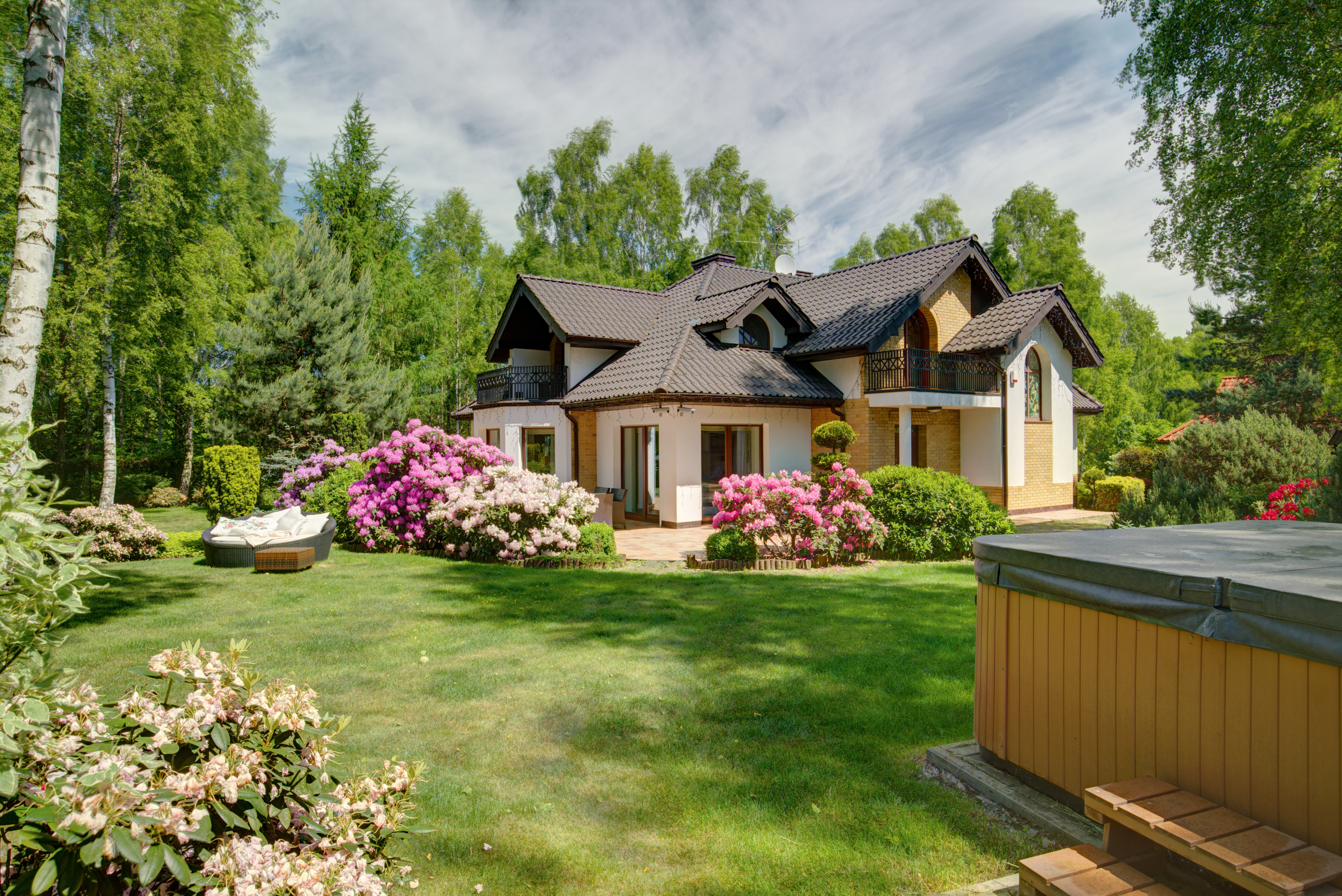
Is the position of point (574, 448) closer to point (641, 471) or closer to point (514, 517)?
point (641, 471)

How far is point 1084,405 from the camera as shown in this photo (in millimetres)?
23750

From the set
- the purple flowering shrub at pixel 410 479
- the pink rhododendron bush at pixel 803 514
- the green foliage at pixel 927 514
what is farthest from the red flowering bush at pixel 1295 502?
the purple flowering shrub at pixel 410 479

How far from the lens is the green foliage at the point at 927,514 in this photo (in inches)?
465

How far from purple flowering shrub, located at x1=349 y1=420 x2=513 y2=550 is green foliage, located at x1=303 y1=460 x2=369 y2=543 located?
0.25 metres

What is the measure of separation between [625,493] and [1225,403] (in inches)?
902

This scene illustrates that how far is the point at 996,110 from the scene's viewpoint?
19.9m

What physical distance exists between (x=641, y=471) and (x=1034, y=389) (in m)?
12.4

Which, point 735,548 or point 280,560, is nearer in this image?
point 280,560

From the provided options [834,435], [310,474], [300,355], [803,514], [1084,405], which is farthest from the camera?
[1084,405]

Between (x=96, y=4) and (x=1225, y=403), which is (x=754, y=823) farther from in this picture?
(x=1225, y=403)

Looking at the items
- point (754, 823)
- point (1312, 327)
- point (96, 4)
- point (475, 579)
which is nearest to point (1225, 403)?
point (1312, 327)

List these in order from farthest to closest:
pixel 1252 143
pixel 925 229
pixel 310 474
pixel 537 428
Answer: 1. pixel 925 229
2. pixel 537 428
3. pixel 310 474
4. pixel 1252 143

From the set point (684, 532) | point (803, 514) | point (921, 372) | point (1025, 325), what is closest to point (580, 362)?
point (684, 532)

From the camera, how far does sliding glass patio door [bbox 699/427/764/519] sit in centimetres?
1717
